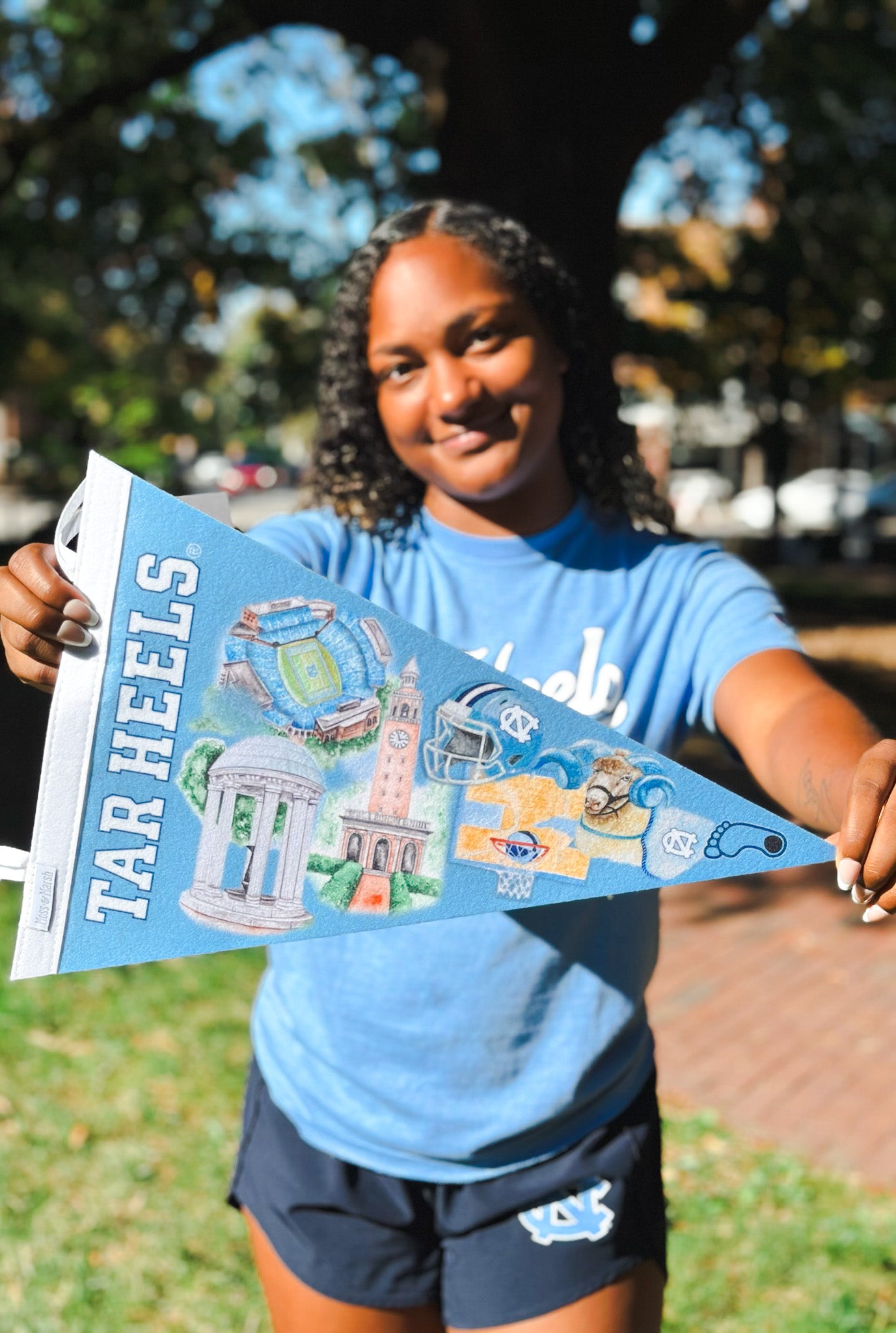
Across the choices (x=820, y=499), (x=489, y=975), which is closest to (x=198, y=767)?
(x=489, y=975)

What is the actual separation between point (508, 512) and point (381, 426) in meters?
0.29

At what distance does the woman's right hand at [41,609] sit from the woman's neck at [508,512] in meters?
0.58

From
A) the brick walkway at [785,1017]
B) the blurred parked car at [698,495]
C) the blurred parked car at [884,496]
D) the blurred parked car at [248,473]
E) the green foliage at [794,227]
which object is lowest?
the blurred parked car at [248,473]

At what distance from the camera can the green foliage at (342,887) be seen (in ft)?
4.83

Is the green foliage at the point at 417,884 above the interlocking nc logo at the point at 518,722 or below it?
below

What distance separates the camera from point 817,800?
1399mm

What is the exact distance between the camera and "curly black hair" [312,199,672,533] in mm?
1783

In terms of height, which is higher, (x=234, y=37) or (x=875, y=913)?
(x=234, y=37)

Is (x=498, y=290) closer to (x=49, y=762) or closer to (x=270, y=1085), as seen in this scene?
(x=49, y=762)

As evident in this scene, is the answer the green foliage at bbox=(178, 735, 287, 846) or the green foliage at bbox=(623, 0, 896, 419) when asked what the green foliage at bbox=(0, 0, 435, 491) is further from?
the green foliage at bbox=(178, 735, 287, 846)

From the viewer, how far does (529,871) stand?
147 cm

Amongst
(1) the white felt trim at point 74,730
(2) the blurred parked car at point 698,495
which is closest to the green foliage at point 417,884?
(1) the white felt trim at point 74,730

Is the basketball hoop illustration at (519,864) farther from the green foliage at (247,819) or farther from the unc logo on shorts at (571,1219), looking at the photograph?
the unc logo on shorts at (571,1219)

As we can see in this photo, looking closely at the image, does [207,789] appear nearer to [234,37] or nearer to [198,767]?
[198,767]
